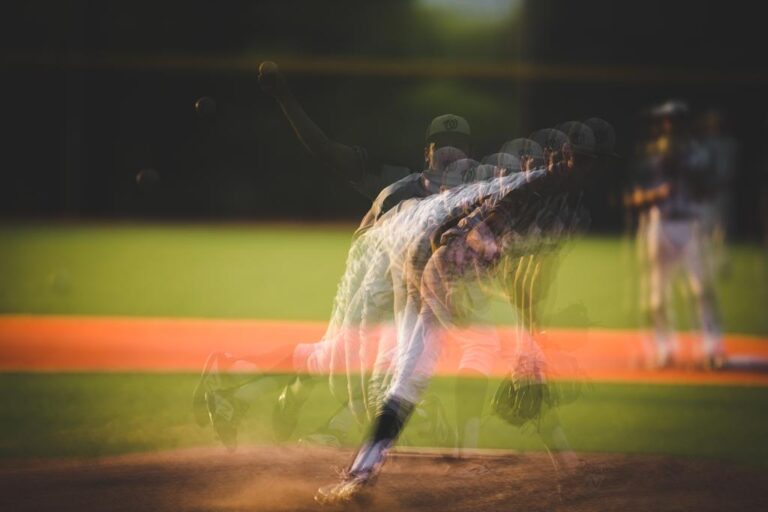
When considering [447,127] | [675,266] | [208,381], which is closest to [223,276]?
[675,266]

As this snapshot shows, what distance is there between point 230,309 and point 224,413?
7915 millimetres

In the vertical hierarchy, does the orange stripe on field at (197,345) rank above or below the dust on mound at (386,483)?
above

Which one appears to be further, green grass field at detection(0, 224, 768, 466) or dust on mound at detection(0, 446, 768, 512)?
green grass field at detection(0, 224, 768, 466)

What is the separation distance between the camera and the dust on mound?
14.8 ft

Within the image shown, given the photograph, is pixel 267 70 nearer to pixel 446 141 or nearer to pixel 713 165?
pixel 446 141

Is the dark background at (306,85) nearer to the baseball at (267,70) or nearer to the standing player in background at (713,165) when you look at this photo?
the standing player in background at (713,165)

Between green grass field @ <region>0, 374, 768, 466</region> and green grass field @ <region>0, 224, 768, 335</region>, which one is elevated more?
green grass field @ <region>0, 224, 768, 335</region>

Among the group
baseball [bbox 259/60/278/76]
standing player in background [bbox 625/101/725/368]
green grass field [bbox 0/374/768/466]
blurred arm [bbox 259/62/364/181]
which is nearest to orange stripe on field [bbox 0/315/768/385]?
green grass field [bbox 0/374/768/466]

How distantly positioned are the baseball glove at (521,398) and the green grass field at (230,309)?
0.36 metres

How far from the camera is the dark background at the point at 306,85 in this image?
27219 millimetres

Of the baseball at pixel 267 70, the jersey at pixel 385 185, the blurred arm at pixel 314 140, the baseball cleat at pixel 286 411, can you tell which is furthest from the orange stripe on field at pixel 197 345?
the baseball at pixel 267 70

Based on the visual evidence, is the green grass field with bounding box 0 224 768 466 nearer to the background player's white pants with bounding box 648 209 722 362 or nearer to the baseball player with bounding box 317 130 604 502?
the baseball player with bounding box 317 130 604 502

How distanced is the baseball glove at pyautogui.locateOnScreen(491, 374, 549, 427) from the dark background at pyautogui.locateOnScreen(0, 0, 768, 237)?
21.6 m

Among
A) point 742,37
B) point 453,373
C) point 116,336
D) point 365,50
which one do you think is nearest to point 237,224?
point 365,50
